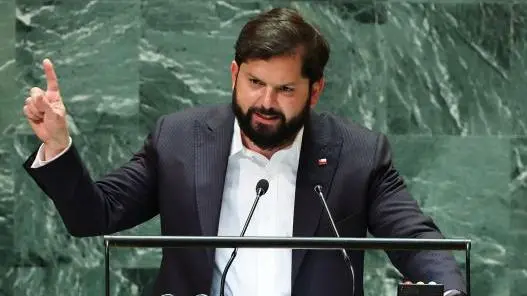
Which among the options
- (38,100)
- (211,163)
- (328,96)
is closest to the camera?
(38,100)

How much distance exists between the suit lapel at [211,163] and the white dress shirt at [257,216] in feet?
0.14

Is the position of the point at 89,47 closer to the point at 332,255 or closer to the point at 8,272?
the point at 8,272

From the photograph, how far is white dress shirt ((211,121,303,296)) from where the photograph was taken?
3.33 m

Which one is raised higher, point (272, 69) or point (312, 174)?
point (272, 69)

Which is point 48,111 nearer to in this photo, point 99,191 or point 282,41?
point 99,191

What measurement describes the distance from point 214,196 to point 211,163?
121 millimetres

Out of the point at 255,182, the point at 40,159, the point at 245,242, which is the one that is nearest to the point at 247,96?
the point at 255,182

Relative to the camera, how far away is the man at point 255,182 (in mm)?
3258

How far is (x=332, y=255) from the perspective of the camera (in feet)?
11.1

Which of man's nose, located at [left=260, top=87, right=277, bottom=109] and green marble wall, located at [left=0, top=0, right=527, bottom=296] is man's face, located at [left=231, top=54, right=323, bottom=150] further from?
green marble wall, located at [left=0, top=0, right=527, bottom=296]

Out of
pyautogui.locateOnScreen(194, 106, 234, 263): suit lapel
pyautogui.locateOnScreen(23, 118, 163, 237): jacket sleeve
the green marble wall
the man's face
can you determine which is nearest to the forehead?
the man's face

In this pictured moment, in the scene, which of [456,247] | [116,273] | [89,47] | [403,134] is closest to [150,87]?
[89,47]

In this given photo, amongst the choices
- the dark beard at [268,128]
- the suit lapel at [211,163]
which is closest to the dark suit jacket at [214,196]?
the suit lapel at [211,163]

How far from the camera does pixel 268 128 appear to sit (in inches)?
131
